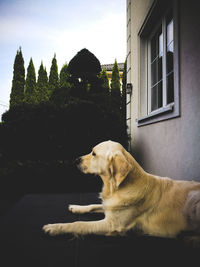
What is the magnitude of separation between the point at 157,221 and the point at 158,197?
24cm

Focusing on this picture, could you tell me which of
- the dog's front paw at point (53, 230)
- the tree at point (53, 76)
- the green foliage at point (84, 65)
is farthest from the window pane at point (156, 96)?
the tree at point (53, 76)

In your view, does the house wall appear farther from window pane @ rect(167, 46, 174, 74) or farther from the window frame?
window pane @ rect(167, 46, 174, 74)

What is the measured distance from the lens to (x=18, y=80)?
2002 cm

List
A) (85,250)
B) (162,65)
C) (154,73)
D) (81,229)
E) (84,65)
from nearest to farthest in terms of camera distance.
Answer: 1. (85,250)
2. (81,229)
3. (162,65)
4. (154,73)
5. (84,65)

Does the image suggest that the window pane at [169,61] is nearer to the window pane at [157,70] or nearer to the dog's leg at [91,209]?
the window pane at [157,70]

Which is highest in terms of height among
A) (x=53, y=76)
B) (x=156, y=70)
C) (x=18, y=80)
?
(x=53, y=76)

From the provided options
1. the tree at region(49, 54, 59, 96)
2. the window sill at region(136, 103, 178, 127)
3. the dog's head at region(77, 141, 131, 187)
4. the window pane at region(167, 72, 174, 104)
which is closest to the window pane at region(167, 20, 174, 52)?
the window pane at region(167, 72, 174, 104)

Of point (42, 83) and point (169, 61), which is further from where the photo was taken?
point (42, 83)

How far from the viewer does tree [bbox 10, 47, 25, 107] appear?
19.7 meters

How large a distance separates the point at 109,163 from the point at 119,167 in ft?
0.42

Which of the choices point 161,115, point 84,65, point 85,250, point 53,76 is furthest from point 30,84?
point 85,250

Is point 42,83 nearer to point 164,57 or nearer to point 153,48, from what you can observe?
point 153,48

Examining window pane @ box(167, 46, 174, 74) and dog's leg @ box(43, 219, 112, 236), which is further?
window pane @ box(167, 46, 174, 74)

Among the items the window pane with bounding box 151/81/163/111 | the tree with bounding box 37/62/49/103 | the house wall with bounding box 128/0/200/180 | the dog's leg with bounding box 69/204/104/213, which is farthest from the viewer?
the tree with bounding box 37/62/49/103
